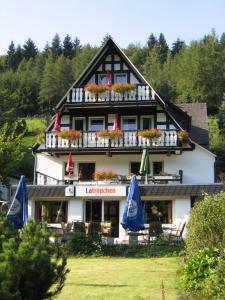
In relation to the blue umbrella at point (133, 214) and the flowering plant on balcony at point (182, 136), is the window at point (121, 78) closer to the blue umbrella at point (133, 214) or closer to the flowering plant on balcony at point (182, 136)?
the flowering plant on balcony at point (182, 136)

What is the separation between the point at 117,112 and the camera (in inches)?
1210

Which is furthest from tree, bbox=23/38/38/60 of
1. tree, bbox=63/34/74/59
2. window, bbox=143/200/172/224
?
window, bbox=143/200/172/224

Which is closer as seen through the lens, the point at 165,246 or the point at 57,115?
the point at 165,246

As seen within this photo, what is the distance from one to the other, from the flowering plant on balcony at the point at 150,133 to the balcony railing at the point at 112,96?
71.2 inches

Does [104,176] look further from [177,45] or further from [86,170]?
[177,45]

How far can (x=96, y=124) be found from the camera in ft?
102

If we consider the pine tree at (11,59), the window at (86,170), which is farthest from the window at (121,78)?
the pine tree at (11,59)

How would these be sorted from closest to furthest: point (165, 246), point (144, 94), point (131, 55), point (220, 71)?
1. point (165, 246)
2. point (144, 94)
3. point (220, 71)
4. point (131, 55)

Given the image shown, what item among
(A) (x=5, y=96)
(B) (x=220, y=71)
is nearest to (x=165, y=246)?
(A) (x=5, y=96)

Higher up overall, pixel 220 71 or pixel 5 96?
pixel 220 71

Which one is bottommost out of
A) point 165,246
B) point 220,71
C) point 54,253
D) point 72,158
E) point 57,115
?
point 165,246

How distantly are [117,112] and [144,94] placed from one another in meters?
1.92

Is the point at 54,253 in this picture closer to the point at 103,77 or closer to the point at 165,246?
Result: the point at 165,246

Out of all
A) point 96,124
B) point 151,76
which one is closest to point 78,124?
point 96,124
